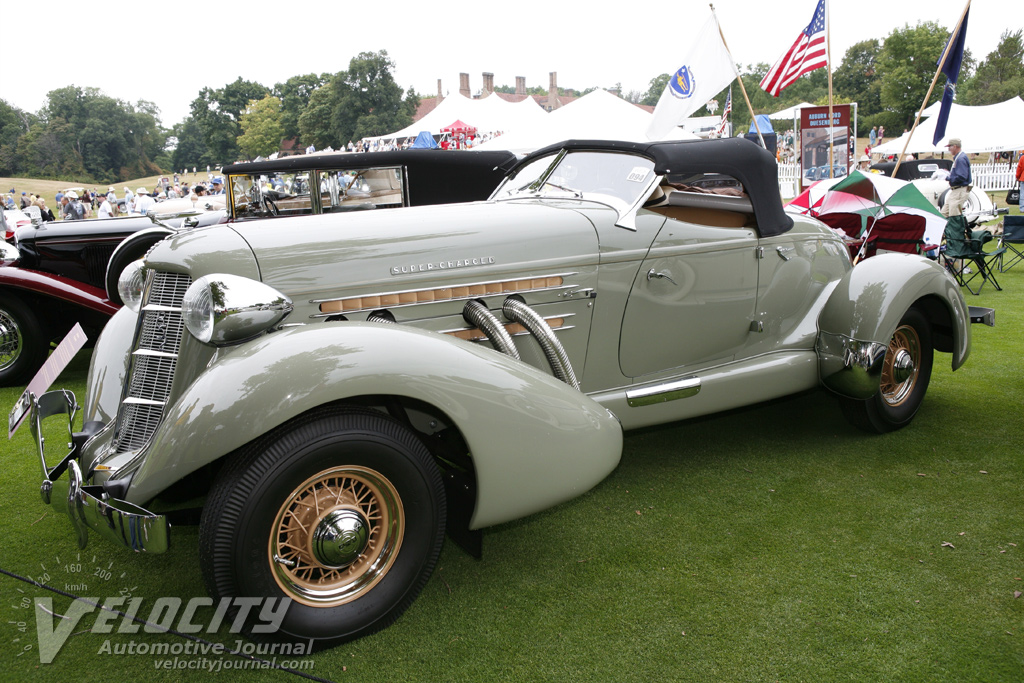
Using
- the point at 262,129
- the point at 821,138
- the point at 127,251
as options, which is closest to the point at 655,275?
the point at 127,251

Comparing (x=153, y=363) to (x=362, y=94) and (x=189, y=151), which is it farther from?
(x=189, y=151)

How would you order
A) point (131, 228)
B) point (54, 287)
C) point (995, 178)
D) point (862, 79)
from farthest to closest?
point (862, 79) < point (995, 178) < point (131, 228) < point (54, 287)

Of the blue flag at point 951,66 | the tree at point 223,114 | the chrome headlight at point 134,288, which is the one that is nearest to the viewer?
the chrome headlight at point 134,288

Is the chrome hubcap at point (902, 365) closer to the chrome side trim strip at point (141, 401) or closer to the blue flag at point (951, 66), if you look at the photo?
the chrome side trim strip at point (141, 401)

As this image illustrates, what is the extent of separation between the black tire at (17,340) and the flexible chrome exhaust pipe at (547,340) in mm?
4977

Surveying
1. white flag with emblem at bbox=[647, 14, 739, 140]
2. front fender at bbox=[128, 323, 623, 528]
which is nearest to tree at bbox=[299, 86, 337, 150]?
white flag with emblem at bbox=[647, 14, 739, 140]

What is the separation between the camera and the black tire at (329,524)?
2.05 meters

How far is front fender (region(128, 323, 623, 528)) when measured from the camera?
2.03 metres

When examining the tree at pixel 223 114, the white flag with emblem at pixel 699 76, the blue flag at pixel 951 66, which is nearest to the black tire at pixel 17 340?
the white flag with emblem at pixel 699 76

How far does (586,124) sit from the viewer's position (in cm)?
1686

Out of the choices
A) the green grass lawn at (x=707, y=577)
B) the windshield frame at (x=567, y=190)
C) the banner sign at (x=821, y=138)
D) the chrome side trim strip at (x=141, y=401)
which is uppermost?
the banner sign at (x=821, y=138)

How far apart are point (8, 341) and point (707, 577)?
19.8 ft

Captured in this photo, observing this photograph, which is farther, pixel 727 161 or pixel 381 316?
pixel 727 161

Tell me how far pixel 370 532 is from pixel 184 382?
939mm
